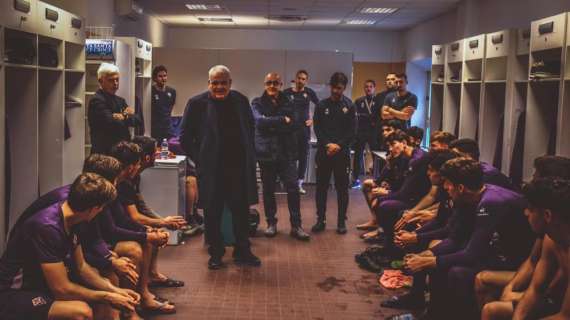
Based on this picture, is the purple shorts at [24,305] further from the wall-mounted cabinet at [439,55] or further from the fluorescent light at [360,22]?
the fluorescent light at [360,22]

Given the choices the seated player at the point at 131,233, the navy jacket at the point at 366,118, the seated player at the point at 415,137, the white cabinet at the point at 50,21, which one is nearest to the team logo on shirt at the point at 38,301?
the seated player at the point at 131,233

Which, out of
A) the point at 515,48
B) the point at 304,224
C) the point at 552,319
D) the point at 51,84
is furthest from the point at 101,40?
the point at 552,319

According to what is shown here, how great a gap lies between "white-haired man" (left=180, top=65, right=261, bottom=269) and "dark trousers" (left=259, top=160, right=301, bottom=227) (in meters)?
0.96

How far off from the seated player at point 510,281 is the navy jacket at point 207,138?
2157 millimetres

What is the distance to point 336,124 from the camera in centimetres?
615

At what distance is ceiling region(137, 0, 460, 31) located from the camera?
31.4ft

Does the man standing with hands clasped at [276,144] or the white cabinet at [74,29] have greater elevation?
the white cabinet at [74,29]

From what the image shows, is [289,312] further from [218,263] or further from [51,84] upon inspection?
[51,84]

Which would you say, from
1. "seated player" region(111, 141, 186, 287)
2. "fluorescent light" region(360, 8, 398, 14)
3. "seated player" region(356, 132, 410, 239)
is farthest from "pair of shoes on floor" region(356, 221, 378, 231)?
"fluorescent light" region(360, 8, 398, 14)

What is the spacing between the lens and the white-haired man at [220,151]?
15.6ft

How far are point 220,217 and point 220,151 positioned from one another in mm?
499

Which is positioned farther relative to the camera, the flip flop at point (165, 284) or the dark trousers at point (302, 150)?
the dark trousers at point (302, 150)

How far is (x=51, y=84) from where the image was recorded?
523 cm

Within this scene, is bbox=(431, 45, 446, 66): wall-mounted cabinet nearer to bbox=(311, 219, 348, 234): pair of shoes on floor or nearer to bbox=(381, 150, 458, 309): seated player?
bbox=(311, 219, 348, 234): pair of shoes on floor
